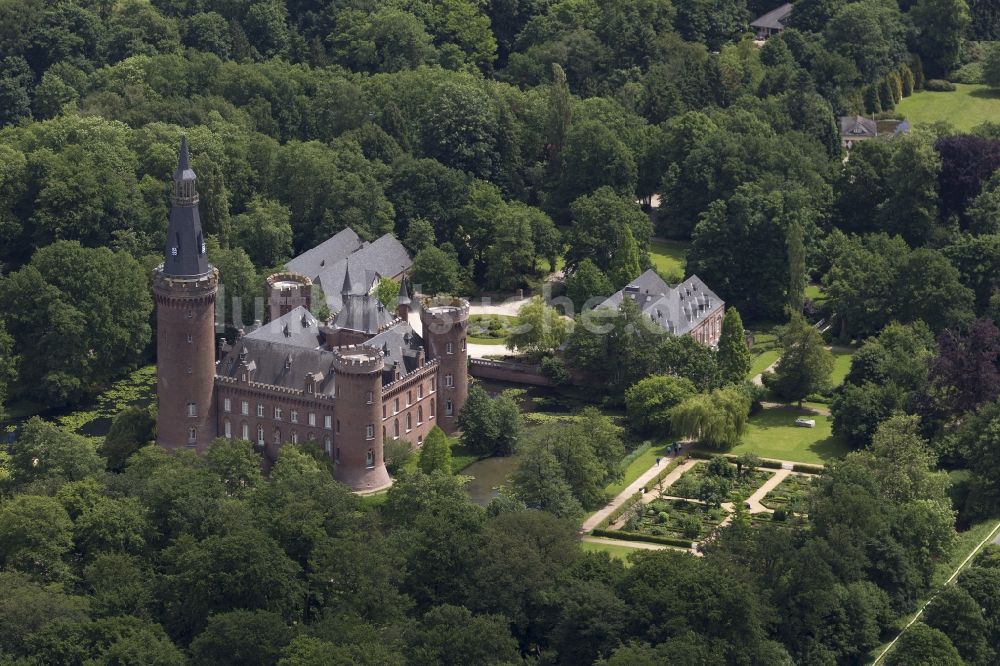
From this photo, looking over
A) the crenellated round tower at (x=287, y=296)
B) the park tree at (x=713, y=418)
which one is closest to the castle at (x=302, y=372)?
the crenellated round tower at (x=287, y=296)

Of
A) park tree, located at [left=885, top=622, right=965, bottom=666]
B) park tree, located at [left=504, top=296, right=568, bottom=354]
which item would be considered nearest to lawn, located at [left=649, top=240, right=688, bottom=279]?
park tree, located at [left=504, top=296, right=568, bottom=354]

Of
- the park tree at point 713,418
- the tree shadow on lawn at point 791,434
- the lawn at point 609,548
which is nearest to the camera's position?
the lawn at point 609,548

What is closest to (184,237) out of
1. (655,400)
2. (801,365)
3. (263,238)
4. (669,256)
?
(655,400)

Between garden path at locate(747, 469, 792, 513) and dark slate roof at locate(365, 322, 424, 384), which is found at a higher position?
dark slate roof at locate(365, 322, 424, 384)

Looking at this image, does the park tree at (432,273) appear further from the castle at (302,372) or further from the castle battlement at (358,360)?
the castle battlement at (358,360)

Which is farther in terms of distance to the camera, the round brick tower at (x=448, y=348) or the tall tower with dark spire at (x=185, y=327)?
the round brick tower at (x=448, y=348)

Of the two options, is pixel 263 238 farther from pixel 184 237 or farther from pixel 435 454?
pixel 435 454

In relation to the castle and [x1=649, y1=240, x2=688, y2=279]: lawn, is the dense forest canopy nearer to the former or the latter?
[x1=649, y1=240, x2=688, y2=279]: lawn
